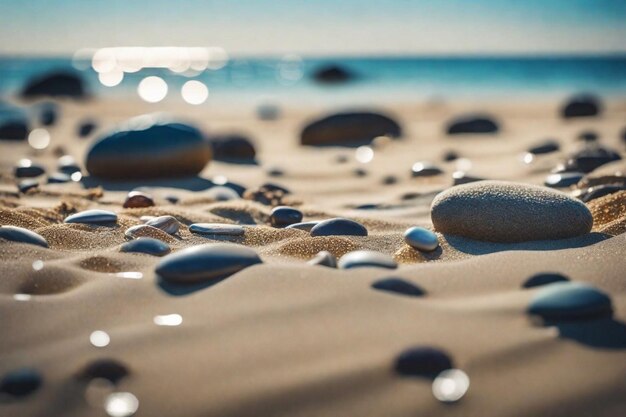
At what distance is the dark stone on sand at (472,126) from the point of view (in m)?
7.75

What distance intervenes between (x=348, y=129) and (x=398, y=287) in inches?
229

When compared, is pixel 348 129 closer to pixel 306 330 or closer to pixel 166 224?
pixel 166 224

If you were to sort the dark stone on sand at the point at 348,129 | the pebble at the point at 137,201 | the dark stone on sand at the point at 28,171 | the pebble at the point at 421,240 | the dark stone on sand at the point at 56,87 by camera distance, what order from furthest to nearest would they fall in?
the dark stone on sand at the point at 56,87 → the dark stone on sand at the point at 348,129 → the dark stone on sand at the point at 28,171 → the pebble at the point at 137,201 → the pebble at the point at 421,240

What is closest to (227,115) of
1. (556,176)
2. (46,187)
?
(46,187)

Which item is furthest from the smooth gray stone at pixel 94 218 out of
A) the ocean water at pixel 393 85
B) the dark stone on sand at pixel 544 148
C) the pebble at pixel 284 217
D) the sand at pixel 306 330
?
the ocean water at pixel 393 85

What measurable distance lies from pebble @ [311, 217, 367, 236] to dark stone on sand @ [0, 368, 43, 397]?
126 centimetres

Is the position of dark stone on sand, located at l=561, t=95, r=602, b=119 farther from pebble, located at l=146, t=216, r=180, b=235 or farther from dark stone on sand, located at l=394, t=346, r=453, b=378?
dark stone on sand, located at l=394, t=346, r=453, b=378

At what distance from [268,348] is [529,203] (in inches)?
51.9

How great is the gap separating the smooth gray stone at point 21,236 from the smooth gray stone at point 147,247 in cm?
26

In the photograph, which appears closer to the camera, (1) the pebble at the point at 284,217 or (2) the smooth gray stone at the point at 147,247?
(2) the smooth gray stone at the point at 147,247

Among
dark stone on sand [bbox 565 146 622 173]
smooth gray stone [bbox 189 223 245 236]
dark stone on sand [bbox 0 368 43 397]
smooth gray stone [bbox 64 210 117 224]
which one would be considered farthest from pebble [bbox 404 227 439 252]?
dark stone on sand [bbox 565 146 622 173]

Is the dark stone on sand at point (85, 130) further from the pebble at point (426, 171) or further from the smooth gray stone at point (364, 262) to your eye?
the smooth gray stone at point (364, 262)

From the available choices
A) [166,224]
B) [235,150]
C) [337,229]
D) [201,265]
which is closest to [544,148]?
[235,150]

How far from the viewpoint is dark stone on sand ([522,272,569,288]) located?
163cm
